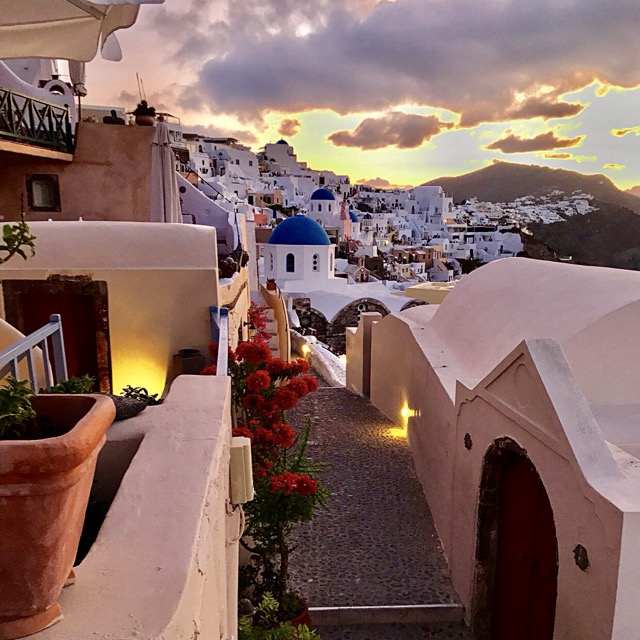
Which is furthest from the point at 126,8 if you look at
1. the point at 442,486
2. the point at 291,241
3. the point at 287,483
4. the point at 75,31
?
the point at 291,241

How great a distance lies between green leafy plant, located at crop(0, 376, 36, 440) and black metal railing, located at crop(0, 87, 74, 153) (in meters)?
7.77

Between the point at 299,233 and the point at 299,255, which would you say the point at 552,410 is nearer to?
the point at 299,255

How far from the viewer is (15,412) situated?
126 centimetres

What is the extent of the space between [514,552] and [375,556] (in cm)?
192

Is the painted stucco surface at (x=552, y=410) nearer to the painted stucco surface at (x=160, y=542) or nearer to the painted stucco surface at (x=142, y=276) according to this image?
the painted stucco surface at (x=160, y=542)

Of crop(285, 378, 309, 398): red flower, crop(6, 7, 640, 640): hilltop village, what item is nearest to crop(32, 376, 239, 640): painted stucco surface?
crop(6, 7, 640, 640): hilltop village

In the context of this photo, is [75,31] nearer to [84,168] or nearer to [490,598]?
[490,598]

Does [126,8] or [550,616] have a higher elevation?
[126,8]

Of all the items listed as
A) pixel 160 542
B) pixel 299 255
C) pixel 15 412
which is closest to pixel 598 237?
pixel 299 255

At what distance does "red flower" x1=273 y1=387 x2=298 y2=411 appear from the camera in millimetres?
4352

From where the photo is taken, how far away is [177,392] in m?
2.51

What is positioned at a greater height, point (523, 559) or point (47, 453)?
point (47, 453)

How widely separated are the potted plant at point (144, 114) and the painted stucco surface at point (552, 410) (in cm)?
602

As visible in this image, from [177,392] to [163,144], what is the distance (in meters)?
7.21
